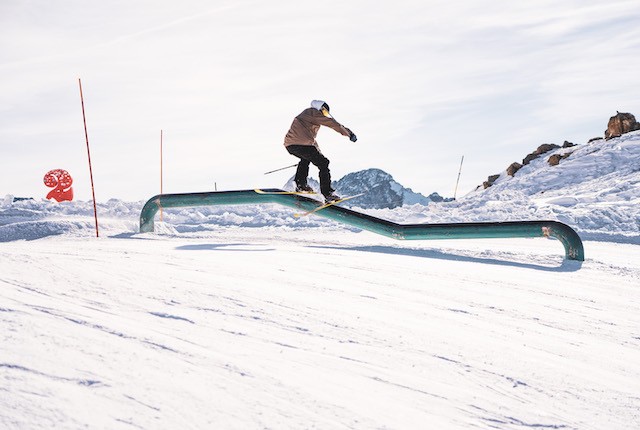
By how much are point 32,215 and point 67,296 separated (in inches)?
394

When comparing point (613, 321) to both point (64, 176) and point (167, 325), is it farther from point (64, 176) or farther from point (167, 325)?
point (64, 176)

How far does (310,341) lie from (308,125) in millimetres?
6302

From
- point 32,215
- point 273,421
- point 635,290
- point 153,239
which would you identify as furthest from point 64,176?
point 273,421

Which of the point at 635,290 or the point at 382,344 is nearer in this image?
the point at 382,344

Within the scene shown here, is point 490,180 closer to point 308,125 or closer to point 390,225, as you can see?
point 390,225

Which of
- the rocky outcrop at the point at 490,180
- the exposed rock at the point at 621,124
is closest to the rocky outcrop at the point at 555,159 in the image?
the exposed rock at the point at 621,124

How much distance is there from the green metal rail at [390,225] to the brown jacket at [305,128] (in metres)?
1.02

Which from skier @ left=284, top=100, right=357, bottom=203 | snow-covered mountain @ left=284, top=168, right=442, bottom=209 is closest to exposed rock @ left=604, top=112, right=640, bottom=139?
skier @ left=284, top=100, right=357, bottom=203

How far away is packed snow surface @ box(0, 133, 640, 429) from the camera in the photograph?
2930 mm

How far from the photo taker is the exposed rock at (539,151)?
95.9 feet

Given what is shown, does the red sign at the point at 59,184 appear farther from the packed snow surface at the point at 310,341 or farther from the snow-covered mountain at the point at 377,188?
the snow-covered mountain at the point at 377,188

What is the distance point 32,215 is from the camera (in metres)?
13.4

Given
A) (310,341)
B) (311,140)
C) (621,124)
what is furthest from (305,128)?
(621,124)

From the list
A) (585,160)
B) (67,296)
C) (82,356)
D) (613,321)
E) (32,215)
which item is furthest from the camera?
(585,160)
